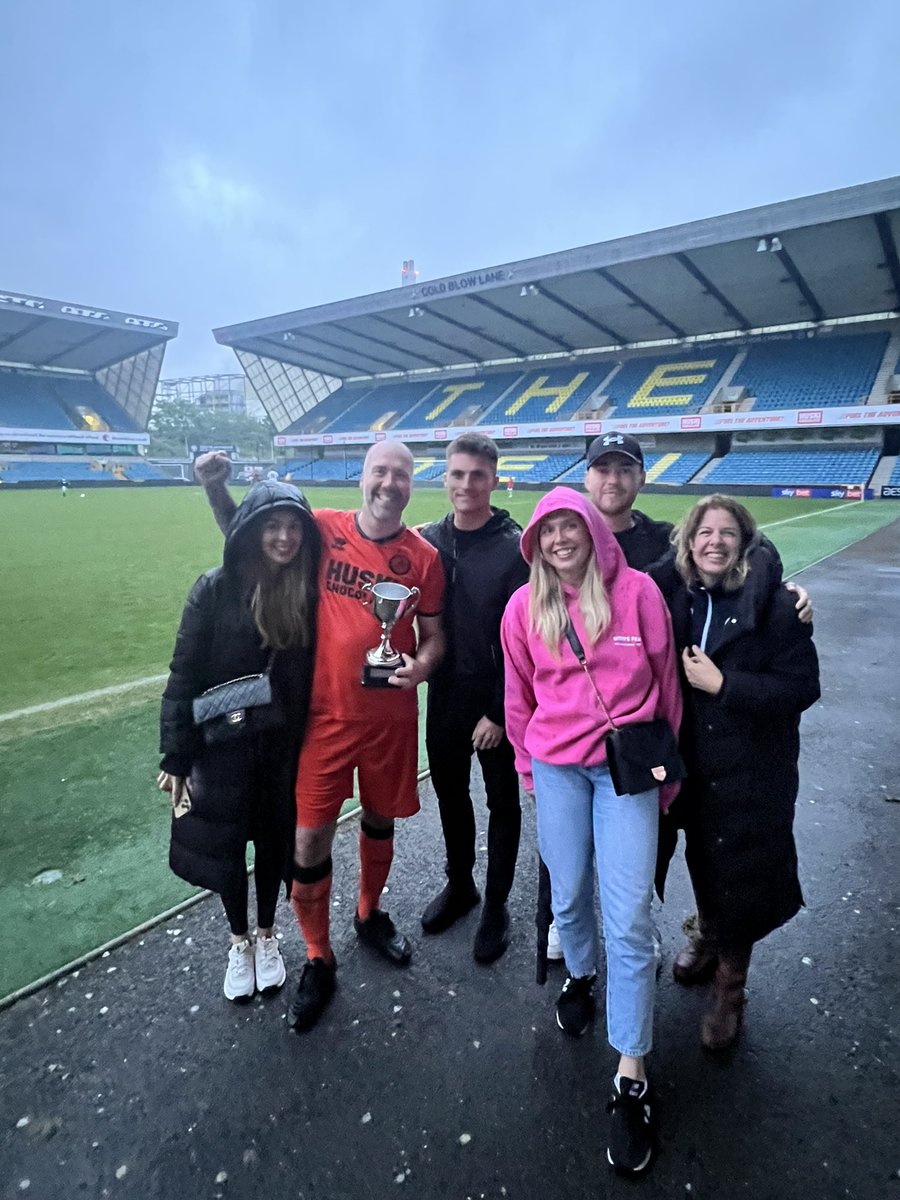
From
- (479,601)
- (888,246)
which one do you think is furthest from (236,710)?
(888,246)

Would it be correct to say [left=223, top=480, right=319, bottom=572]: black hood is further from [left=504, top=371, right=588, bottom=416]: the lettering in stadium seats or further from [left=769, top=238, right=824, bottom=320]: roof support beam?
[left=504, top=371, right=588, bottom=416]: the lettering in stadium seats

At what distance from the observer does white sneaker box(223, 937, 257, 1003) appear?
2342 millimetres

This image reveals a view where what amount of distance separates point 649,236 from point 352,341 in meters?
23.8

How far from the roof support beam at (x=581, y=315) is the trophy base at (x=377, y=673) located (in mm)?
34337

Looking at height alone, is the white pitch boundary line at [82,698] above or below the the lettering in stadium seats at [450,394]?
below

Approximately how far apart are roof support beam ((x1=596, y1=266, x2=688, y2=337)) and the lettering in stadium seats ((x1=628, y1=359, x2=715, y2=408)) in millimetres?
2184

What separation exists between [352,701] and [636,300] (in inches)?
1467

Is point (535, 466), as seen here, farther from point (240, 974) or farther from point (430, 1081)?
point (430, 1081)

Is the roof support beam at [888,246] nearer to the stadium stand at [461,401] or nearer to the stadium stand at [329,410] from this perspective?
the stadium stand at [461,401]

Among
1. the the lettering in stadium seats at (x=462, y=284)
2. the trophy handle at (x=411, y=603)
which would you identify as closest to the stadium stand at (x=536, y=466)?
the the lettering in stadium seats at (x=462, y=284)

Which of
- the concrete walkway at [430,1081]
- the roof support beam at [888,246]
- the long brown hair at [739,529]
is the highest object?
the roof support beam at [888,246]

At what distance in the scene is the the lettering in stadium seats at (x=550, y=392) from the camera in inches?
1740

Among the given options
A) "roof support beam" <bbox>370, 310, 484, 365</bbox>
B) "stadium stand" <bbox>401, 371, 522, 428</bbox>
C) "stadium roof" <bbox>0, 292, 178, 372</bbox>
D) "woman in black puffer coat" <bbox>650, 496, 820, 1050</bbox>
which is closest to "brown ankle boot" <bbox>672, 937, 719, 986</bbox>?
"woman in black puffer coat" <bbox>650, 496, 820, 1050</bbox>

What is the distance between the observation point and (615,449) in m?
2.76
